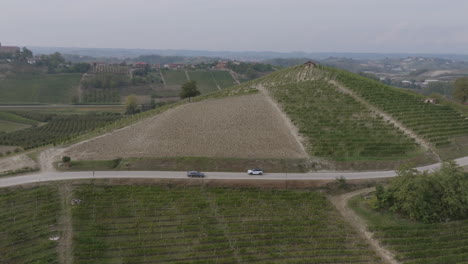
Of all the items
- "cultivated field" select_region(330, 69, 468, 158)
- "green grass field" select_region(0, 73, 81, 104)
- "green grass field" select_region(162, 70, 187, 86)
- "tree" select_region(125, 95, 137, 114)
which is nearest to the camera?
"cultivated field" select_region(330, 69, 468, 158)

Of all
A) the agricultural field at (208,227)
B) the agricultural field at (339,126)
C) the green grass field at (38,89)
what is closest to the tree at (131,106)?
the green grass field at (38,89)

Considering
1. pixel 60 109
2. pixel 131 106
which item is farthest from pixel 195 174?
pixel 60 109

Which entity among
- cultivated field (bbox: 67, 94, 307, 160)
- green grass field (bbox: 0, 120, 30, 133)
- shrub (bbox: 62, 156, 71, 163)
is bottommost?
green grass field (bbox: 0, 120, 30, 133)

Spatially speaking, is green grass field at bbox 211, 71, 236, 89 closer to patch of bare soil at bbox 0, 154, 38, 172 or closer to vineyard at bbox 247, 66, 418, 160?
vineyard at bbox 247, 66, 418, 160

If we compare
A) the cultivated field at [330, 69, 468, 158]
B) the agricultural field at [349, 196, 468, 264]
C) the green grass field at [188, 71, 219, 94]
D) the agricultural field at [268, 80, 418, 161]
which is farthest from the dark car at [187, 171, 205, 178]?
the green grass field at [188, 71, 219, 94]

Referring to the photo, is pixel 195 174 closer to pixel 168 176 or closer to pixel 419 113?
pixel 168 176

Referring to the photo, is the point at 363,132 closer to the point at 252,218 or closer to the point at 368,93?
the point at 368,93
